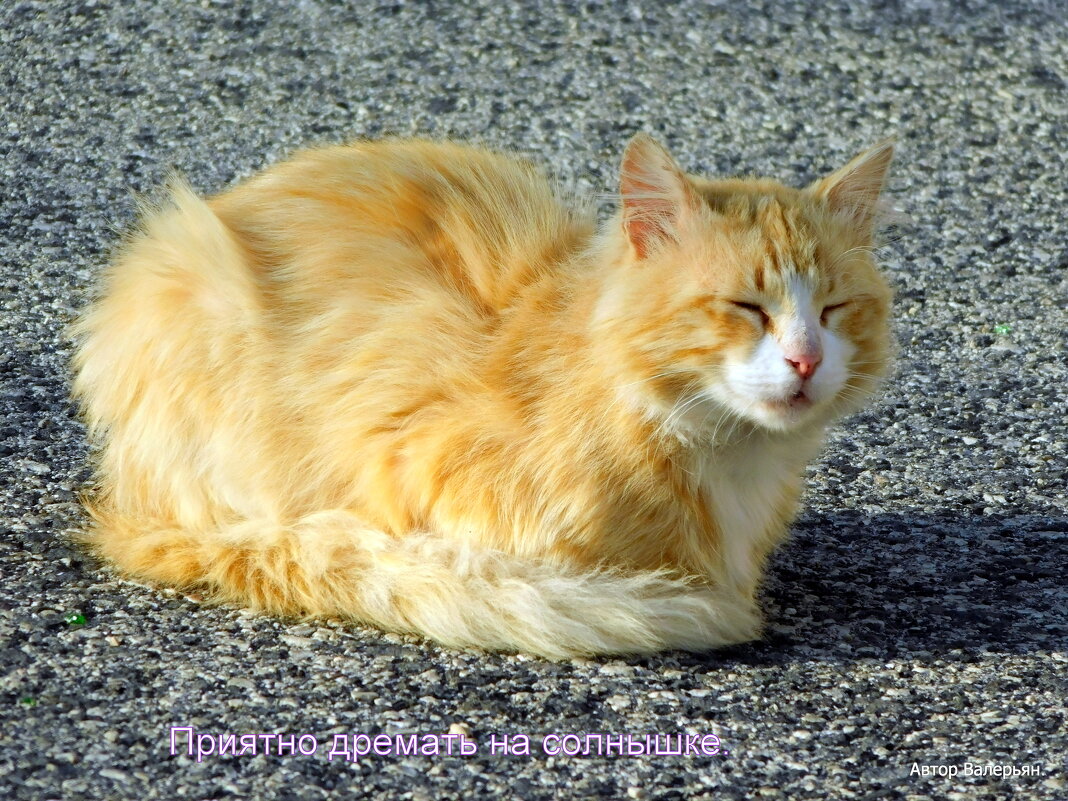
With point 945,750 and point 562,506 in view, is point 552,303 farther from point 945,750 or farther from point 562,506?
point 945,750

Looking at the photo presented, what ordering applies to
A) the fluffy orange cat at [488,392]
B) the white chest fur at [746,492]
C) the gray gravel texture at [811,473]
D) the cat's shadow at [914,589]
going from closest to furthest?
the gray gravel texture at [811,473] < the fluffy orange cat at [488,392] < the white chest fur at [746,492] < the cat's shadow at [914,589]

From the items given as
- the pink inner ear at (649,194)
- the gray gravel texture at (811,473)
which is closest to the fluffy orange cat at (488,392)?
the pink inner ear at (649,194)

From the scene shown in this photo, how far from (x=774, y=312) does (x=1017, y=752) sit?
3.65 feet

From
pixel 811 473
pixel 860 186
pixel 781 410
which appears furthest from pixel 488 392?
Result: pixel 811 473

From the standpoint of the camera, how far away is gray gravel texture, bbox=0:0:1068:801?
271 cm

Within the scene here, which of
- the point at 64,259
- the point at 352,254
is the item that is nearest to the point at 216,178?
the point at 64,259

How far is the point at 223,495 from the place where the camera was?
11.0ft

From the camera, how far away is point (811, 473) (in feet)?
13.9

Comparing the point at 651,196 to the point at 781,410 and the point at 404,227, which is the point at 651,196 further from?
the point at 404,227

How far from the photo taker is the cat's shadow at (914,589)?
3221 mm

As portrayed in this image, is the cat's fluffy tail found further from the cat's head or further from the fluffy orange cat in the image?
the cat's head

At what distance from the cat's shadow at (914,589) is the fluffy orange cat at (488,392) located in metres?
0.19

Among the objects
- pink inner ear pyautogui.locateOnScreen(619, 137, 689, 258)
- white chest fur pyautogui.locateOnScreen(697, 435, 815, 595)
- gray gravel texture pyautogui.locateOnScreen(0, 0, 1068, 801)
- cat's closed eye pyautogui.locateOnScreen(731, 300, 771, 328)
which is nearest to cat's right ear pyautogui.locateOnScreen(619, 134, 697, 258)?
pink inner ear pyautogui.locateOnScreen(619, 137, 689, 258)

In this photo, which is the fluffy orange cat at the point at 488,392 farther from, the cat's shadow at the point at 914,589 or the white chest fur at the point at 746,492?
the cat's shadow at the point at 914,589
